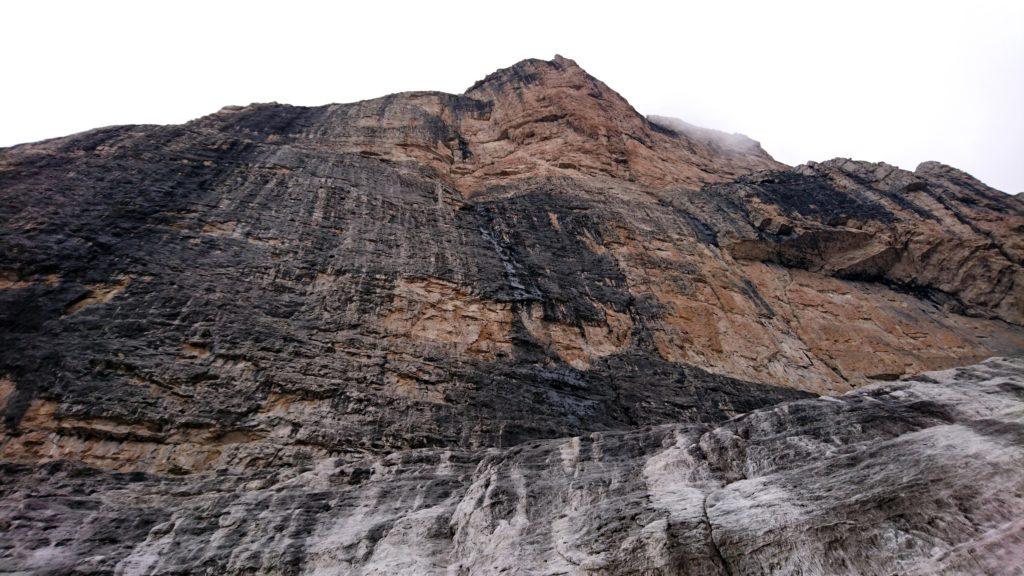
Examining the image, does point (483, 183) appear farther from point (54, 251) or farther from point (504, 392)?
point (54, 251)

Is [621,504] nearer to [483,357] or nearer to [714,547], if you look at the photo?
[714,547]

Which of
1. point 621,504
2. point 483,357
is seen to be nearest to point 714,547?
point 621,504

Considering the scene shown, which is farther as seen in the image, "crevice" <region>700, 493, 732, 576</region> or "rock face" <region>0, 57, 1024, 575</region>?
"rock face" <region>0, 57, 1024, 575</region>

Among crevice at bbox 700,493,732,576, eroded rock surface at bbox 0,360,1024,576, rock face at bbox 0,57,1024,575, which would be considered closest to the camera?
eroded rock surface at bbox 0,360,1024,576

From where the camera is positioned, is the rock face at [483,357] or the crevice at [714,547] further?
the rock face at [483,357]

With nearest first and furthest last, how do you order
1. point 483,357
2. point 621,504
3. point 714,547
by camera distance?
1. point 714,547
2. point 621,504
3. point 483,357

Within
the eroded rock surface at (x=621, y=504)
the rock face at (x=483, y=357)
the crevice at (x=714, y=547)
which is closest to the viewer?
the eroded rock surface at (x=621, y=504)

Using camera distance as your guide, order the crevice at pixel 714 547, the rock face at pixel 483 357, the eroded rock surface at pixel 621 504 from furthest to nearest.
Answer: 1. the rock face at pixel 483 357
2. the crevice at pixel 714 547
3. the eroded rock surface at pixel 621 504

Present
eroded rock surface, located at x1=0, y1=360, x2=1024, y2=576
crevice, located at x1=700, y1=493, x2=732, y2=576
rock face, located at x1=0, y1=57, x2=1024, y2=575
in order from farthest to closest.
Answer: rock face, located at x1=0, y1=57, x2=1024, y2=575
crevice, located at x1=700, y1=493, x2=732, y2=576
eroded rock surface, located at x1=0, y1=360, x2=1024, y2=576

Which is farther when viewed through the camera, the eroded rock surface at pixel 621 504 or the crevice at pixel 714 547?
the crevice at pixel 714 547
